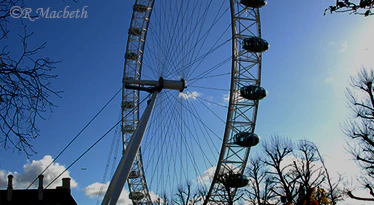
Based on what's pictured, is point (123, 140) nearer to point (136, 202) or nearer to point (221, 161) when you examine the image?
point (136, 202)

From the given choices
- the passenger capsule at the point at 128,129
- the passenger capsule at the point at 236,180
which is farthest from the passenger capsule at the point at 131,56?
the passenger capsule at the point at 236,180

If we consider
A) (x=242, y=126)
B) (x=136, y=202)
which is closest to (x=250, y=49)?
(x=242, y=126)

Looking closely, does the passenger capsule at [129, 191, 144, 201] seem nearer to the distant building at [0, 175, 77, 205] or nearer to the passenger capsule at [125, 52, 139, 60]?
the distant building at [0, 175, 77, 205]

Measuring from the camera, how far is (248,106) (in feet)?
91.1

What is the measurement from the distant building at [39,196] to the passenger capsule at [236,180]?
17.4 meters

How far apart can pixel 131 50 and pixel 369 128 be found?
2218 cm

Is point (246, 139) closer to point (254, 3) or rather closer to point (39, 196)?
point (254, 3)

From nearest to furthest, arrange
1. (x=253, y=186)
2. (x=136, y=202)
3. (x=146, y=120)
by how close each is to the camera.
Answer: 1. (x=146, y=120)
2. (x=253, y=186)
3. (x=136, y=202)

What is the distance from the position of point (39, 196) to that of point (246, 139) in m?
19.3

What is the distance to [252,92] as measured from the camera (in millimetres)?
26812

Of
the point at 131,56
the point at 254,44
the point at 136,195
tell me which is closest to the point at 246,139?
the point at 254,44

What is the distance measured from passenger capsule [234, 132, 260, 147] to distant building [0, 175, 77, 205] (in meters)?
18.6

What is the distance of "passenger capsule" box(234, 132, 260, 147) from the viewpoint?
26656 mm

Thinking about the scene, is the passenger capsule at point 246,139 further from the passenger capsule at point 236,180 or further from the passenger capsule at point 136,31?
the passenger capsule at point 136,31
